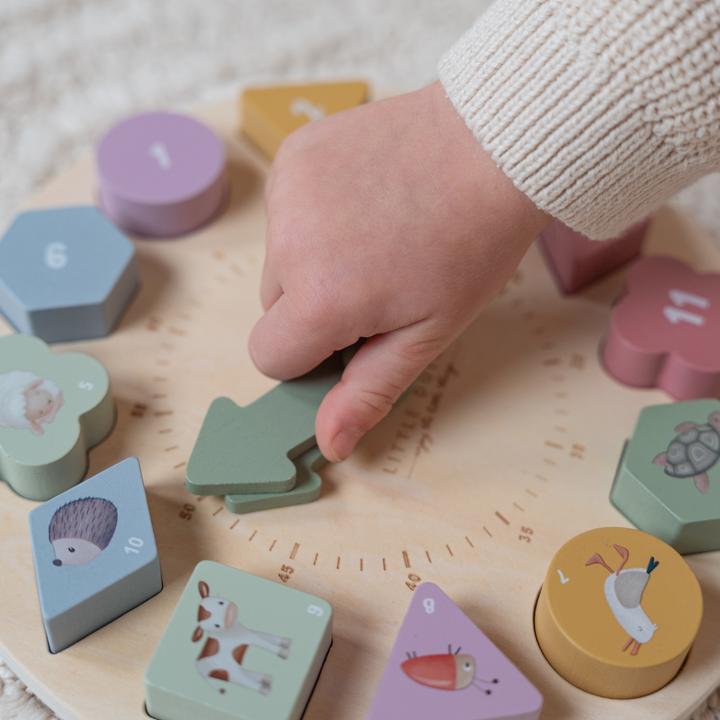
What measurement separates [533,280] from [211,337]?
0.29 m

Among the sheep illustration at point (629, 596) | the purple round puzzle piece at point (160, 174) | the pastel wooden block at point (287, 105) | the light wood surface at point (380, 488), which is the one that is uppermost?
the pastel wooden block at point (287, 105)

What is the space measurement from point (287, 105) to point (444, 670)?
1.78ft

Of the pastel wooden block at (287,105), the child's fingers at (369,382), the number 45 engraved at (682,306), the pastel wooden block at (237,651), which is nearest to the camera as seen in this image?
the pastel wooden block at (237,651)

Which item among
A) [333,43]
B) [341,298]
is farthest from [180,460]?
[333,43]

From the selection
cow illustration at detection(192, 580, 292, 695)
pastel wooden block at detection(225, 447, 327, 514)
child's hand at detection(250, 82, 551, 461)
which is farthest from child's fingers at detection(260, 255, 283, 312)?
cow illustration at detection(192, 580, 292, 695)

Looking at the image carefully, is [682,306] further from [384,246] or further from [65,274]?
[65,274]

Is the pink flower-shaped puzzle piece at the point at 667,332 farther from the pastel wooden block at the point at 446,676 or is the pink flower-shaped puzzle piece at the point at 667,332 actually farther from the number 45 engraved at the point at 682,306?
the pastel wooden block at the point at 446,676

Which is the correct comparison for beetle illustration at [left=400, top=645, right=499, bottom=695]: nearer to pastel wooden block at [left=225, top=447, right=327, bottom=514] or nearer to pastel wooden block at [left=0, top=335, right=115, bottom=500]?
pastel wooden block at [left=225, top=447, right=327, bottom=514]

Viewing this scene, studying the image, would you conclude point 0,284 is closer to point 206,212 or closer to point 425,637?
point 206,212

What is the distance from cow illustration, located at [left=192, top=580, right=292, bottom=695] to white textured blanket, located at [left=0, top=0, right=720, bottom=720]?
58cm

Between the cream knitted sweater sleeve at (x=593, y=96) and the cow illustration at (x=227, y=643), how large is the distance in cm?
32

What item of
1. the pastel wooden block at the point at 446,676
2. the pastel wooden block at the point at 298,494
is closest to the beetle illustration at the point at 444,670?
the pastel wooden block at the point at 446,676

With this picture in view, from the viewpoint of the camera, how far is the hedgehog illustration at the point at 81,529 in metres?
0.49

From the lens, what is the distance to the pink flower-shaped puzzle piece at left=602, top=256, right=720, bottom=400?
63 cm
